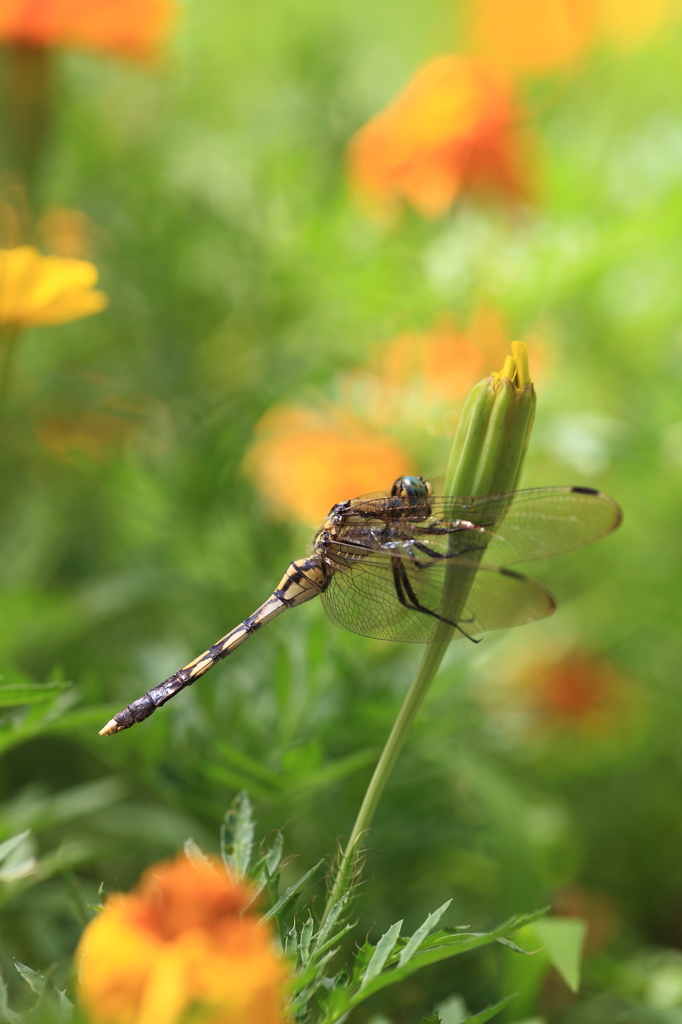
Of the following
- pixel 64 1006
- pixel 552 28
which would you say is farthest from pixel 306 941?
pixel 552 28

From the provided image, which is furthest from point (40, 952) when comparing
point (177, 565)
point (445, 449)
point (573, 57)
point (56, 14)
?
point (573, 57)

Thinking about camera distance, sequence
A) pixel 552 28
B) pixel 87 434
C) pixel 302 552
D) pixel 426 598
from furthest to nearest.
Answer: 1. pixel 552 28
2. pixel 87 434
3. pixel 302 552
4. pixel 426 598

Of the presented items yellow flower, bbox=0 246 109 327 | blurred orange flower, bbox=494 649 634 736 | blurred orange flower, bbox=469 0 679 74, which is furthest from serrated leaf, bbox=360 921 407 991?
blurred orange flower, bbox=469 0 679 74

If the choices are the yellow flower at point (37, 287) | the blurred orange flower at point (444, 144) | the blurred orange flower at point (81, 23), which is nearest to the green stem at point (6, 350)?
the yellow flower at point (37, 287)

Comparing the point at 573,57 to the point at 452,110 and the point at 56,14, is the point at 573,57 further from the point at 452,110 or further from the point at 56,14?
the point at 56,14

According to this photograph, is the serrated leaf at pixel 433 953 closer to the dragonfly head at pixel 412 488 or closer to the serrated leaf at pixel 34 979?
the serrated leaf at pixel 34 979

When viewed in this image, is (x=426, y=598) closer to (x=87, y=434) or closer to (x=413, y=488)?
(x=413, y=488)

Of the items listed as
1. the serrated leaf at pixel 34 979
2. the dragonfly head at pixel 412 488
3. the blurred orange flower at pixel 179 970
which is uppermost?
the dragonfly head at pixel 412 488
